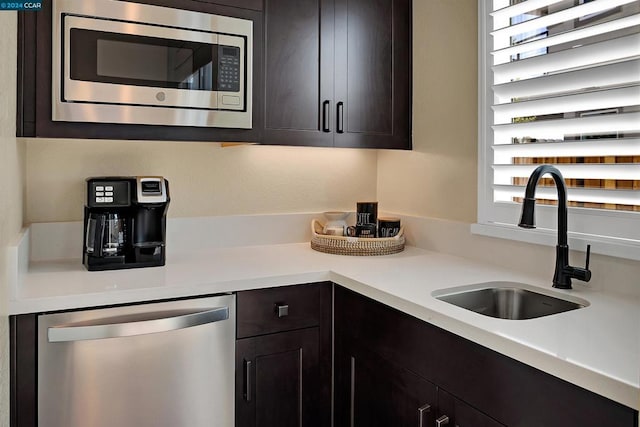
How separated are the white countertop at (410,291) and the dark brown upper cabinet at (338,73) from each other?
523 millimetres

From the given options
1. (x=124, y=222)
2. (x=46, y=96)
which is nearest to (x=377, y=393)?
(x=124, y=222)

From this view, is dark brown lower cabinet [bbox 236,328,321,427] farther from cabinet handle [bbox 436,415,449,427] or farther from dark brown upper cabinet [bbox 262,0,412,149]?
dark brown upper cabinet [bbox 262,0,412,149]

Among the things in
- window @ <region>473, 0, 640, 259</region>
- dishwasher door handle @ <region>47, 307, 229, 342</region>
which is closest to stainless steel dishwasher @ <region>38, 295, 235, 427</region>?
dishwasher door handle @ <region>47, 307, 229, 342</region>

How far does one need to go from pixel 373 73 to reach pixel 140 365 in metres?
1.52

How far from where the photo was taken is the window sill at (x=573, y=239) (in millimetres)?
1506

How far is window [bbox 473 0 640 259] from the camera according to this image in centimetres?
150

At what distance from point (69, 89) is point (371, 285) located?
3.85ft

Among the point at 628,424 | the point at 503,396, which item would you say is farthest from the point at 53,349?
the point at 628,424

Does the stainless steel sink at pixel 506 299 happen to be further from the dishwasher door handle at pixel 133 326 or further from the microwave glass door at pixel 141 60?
the microwave glass door at pixel 141 60

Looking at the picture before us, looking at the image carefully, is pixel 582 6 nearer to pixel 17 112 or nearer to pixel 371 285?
pixel 371 285

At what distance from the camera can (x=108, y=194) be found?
1.80m

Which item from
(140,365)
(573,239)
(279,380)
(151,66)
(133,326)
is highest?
(151,66)

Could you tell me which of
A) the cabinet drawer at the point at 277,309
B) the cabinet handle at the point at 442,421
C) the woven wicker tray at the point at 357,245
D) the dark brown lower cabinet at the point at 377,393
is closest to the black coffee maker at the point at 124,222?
the cabinet drawer at the point at 277,309

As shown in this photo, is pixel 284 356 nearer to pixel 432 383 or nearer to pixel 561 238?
pixel 432 383
